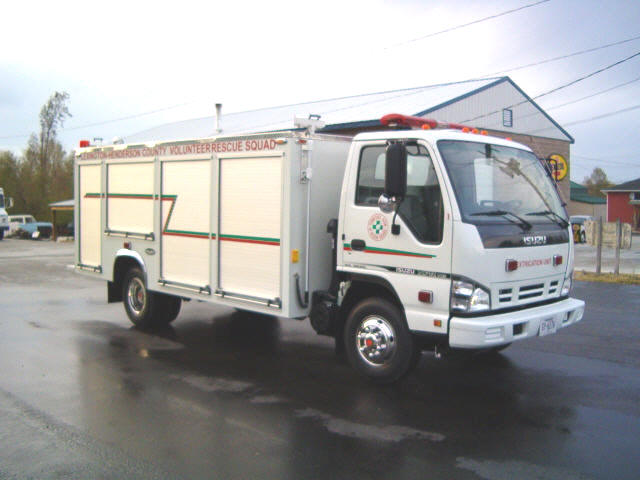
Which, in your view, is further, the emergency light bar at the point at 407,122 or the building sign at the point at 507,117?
the building sign at the point at 507,117

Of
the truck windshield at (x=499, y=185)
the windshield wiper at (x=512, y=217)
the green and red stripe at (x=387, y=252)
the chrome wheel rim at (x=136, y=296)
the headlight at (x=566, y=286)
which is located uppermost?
the truck windshield at (x=499, y=185)

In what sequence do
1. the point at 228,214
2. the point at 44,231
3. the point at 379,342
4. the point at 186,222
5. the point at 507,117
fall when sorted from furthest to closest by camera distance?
the point at 44,231, the point at 507,117, the point at 186,222, the point at 228,214, the point at 379,342

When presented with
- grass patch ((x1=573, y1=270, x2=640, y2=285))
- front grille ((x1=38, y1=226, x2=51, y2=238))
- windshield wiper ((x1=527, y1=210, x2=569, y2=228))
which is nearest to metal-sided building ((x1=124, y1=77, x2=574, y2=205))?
grass patch ((x1=573, y1=270, x2=640, y2=285))

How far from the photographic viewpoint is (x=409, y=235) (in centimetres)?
608

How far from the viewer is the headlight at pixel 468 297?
5.71m

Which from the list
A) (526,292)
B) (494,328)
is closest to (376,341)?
(494,328)

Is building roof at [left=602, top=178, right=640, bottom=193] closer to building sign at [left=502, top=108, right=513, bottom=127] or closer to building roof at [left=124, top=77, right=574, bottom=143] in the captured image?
building roof at [left=124, top=77, right=574, bottom=143]

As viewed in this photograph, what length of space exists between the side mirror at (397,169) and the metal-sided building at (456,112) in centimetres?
1778

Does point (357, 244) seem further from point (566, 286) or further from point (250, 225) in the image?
point (566, 286)

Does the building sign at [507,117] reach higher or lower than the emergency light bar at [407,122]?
higher

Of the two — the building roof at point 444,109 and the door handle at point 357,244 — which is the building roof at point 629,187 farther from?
the door handle at point 357,244

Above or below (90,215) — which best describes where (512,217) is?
above

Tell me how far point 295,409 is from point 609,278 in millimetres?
11674

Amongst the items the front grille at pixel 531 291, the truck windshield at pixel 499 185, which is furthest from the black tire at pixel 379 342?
the truck windshield at pixel 499 185
